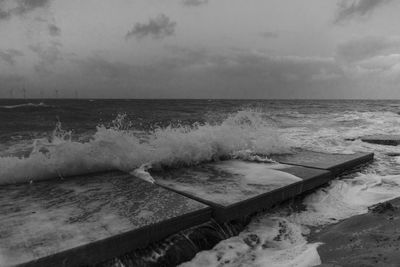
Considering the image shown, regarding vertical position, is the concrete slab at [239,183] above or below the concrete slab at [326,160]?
below

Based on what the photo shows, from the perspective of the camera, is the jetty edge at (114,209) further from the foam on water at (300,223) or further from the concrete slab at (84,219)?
the foam on water at (300,223)

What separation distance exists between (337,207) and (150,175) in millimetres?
2325

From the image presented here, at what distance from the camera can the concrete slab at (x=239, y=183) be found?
10.3 feet

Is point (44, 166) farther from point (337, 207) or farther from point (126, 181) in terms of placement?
point (337, 207)

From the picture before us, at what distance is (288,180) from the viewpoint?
395 cm

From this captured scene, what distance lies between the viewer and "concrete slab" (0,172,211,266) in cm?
206

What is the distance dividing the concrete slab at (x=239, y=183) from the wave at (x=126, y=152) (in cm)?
36

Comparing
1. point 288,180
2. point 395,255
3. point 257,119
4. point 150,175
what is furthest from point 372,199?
point 257,119

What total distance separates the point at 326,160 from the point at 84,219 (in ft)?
13.5

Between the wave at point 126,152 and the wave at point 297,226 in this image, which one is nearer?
the wave at point 297,226

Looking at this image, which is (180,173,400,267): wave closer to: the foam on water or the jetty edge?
the foam on water

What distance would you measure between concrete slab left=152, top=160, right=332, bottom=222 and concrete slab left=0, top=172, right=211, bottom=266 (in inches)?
9.1

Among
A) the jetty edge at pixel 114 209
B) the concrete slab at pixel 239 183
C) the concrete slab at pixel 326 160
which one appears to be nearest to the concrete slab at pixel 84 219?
the jetty edge at pixel 114 209

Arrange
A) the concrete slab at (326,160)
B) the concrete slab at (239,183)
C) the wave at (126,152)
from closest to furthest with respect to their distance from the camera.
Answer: the concrete slab at (239,183) < the wave at (126,152) < the concrete slab at (326,160)
